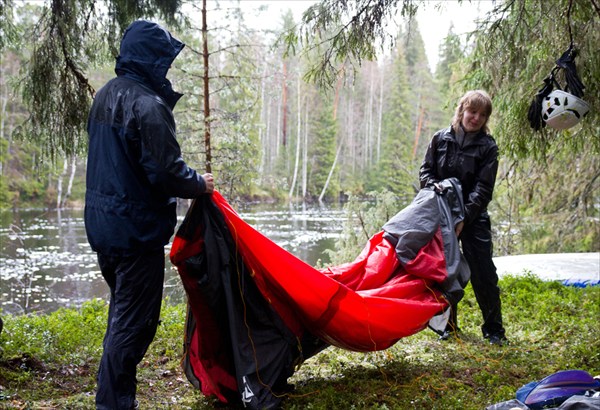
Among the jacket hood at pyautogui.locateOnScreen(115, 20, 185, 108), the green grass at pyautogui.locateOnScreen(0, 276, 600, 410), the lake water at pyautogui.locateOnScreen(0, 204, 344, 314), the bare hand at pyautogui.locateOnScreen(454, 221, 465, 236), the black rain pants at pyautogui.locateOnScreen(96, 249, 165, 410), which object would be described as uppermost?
the jacket hood at pyautogui.locateOnScreen(115, 20, 185, 108)

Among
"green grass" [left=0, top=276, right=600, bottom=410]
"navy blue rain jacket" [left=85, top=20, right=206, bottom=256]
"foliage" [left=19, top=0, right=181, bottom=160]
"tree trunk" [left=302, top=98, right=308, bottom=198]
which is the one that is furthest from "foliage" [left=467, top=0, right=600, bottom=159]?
"tree trunk" [left=302, top=98, right=308, bottom=198]

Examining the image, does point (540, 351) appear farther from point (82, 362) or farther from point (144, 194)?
point (82, 362)

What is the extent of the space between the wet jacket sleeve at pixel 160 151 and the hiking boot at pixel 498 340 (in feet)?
9.30

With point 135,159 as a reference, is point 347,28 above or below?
above

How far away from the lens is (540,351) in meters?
4.02

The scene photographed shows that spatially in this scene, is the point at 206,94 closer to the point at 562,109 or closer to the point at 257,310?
the point at 562,109

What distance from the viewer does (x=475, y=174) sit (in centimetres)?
410

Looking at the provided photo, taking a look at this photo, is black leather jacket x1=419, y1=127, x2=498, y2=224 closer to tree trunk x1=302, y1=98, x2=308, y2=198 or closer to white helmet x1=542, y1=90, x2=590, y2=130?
white helmet x1=542, y1=90, x2=590, y2=130

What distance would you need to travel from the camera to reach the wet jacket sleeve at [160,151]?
2.61 metres

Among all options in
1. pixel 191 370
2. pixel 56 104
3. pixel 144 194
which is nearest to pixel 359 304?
pixel 191 370

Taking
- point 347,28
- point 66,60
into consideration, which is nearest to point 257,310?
point 347,28

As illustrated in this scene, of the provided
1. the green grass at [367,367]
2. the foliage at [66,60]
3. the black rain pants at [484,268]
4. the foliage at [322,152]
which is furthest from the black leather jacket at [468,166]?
the foliage at [322,152]

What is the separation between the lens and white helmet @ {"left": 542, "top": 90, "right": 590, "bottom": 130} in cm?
368

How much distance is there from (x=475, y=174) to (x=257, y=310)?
208cm
